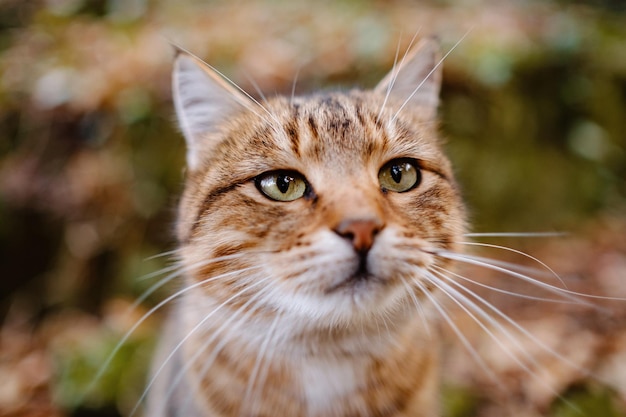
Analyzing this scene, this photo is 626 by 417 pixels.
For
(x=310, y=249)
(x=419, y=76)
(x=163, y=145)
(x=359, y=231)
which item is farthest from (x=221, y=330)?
(x=163, y=145)

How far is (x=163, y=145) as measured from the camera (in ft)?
11.5

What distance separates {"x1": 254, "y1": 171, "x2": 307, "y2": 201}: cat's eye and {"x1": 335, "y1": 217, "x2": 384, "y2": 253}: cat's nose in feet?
0.99

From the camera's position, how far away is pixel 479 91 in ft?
12.5

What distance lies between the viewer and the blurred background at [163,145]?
3283mm

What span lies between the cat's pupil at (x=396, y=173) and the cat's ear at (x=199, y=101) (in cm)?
56

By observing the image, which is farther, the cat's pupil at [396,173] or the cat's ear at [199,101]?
the cat's ear at [199,101]

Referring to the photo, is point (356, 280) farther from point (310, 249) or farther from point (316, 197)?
point (316, 197)

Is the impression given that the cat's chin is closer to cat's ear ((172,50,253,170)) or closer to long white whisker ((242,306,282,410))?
long white whisker ((242,306,282,410))

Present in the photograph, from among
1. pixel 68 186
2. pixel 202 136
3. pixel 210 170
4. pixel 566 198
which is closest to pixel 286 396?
pixel 210 170

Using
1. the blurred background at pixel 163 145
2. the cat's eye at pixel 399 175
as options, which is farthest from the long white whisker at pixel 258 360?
the blurred background at pixel 163 145

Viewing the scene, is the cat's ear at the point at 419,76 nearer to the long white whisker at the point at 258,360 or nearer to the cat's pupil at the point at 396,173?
the cat's pupil at the point at 396,173

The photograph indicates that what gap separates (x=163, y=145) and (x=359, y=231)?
260cm

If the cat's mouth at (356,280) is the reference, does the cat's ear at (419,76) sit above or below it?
above

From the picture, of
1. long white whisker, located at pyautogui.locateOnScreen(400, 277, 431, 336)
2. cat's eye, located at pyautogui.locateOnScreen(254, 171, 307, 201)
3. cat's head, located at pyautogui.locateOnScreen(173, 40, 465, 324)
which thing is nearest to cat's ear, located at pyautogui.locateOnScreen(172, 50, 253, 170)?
cat's head, located at pyautogui.locateOnScreen(173, 40, 465, 324)
